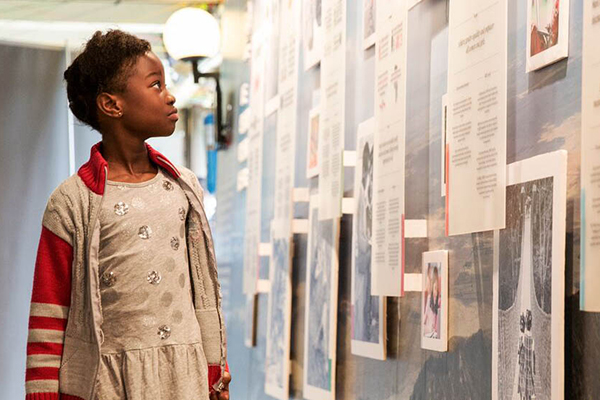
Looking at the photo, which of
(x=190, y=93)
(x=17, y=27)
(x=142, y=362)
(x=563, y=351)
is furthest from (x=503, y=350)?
(x=190, y=93)

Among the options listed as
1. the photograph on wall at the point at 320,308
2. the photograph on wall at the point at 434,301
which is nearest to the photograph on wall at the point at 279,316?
the photograph on wall at the point at 320,308

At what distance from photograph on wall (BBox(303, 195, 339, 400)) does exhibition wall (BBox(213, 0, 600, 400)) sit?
0.08ft

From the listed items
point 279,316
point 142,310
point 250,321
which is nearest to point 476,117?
point 142,310

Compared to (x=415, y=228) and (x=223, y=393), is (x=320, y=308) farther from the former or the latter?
(x=223, y=393)

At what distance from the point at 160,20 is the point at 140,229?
4891 millimetres

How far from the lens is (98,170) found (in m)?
2.28

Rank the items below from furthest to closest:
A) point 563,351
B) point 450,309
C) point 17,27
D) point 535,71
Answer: point 17,27
point 450,309
point 535,71
point 563,351

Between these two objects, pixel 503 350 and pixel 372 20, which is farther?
pixel 372 20

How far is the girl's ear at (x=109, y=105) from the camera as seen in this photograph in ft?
7.72

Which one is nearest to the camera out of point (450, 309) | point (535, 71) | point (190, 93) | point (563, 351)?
point (563, 351)

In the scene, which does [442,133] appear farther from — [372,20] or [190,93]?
[190,93]

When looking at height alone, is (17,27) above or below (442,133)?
above

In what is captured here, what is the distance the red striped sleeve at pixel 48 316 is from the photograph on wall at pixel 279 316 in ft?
6.05

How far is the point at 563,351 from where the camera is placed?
1.96m
